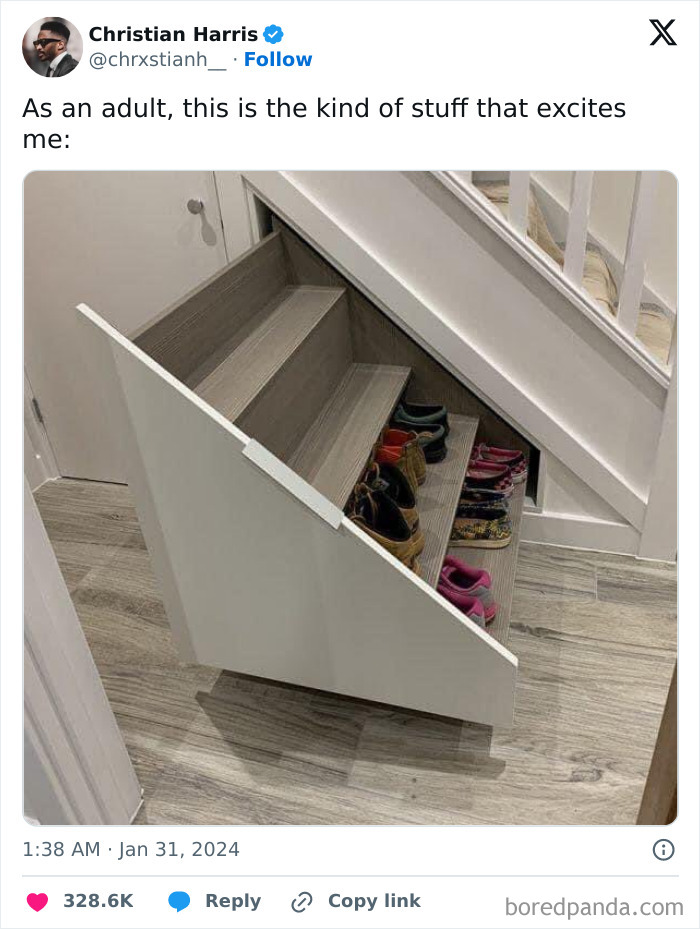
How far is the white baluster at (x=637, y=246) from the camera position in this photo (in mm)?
1262

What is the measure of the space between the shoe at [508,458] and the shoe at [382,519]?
519 mm

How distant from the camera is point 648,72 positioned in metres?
0.62

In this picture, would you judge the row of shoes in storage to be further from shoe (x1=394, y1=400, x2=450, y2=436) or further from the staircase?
shoe (x1=394, y1=400, x2=450, y2=436)

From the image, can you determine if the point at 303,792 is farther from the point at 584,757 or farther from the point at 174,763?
the point at 584,757

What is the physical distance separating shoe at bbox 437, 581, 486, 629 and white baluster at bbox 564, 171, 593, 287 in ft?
2.46

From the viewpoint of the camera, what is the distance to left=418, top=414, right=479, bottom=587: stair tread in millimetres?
1382

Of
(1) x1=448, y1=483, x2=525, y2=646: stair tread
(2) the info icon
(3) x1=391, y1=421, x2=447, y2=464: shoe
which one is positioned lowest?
(1) x1=448, y1=483, x2=525, y2=646: stair tread

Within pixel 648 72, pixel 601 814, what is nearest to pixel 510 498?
pixel 601 814

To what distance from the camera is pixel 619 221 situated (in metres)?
1.98

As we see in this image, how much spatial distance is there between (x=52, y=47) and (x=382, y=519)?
37.2 inches

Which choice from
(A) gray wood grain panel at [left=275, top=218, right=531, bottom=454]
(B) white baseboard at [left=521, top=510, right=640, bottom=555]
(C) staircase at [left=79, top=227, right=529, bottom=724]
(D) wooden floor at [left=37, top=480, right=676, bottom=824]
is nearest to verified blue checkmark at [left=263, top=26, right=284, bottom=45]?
(C) staircase at [left=79, top=227, right=529, bottom=724]

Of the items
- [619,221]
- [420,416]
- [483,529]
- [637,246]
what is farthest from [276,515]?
[619,221]

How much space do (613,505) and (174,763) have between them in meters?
1.21

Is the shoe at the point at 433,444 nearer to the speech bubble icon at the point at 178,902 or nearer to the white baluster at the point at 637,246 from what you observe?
the white baluster at the point at 637,246
